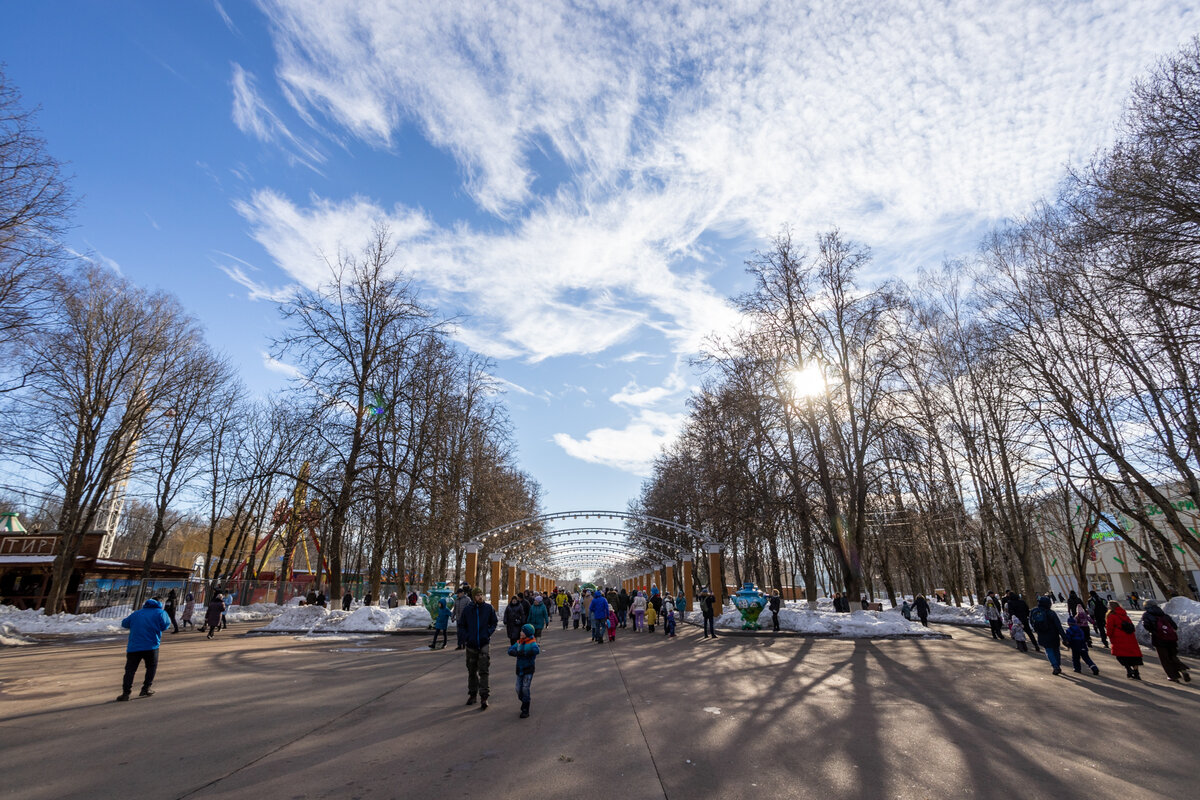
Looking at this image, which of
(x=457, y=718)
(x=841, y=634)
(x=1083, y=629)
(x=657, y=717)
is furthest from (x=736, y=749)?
(x=841, y=634)

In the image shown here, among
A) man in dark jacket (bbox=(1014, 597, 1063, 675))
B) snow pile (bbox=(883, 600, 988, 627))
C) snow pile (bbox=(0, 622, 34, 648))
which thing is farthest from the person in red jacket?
snow pile (bbox=(0, 622, 34, 648))

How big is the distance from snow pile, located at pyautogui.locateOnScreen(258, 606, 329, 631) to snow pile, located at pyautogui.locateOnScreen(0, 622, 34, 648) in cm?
649

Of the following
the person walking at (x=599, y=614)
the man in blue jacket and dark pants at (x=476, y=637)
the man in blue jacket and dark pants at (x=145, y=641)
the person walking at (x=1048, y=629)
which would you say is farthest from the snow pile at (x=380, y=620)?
the person walking at (x=1048, y=629)

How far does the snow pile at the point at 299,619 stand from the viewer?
21.1m

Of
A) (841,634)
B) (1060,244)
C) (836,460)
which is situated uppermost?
(1060,244)

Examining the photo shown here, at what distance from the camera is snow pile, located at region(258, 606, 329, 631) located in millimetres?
21094

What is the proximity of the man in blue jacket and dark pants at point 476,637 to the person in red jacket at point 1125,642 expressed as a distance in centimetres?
1204

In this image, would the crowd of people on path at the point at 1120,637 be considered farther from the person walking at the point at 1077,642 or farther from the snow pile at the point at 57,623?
the snow pile at the point at 57,623

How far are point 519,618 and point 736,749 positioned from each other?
29.5 feet

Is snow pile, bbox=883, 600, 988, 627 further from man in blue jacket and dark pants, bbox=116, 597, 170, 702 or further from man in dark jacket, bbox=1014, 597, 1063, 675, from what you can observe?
man in blue jacket and dark pants, bbox=116, 597, 170, 702

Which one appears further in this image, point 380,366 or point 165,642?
point 380,366

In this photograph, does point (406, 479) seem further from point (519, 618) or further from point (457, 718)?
point (457, 718)

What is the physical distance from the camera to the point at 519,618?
14094 millimetres

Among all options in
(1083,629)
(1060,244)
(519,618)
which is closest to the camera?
(1083,629)
